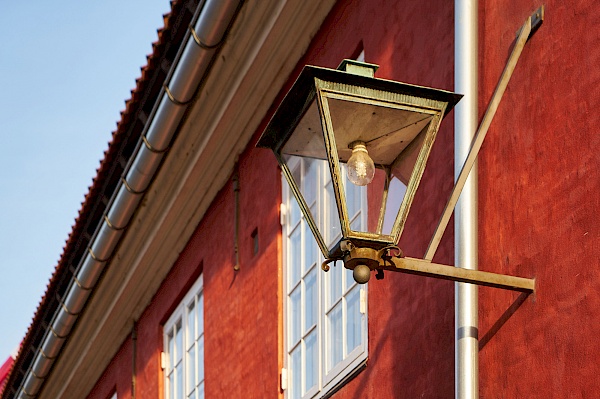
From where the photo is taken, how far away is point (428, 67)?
7121 mm

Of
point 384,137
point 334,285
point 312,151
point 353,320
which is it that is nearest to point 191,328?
point 334,285

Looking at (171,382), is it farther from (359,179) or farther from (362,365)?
(359,179)

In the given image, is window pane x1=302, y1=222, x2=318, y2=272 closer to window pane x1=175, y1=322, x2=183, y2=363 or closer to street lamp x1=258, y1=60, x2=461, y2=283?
window pane x1=175, y1=322, x2=183, y2=363

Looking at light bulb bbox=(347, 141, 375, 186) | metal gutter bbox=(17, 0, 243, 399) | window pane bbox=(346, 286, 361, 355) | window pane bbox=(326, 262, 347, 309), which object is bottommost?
light bulb bbox=(347, 141, 375, 186)

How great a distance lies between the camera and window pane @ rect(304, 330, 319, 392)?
8523 mm

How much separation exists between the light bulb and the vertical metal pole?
1.02 meters

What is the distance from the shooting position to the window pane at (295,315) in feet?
29.5

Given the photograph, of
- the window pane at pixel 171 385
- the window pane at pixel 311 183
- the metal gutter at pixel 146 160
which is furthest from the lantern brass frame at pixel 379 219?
the window pane at pixel 171 385

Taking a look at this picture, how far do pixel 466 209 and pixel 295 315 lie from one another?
3.10 m

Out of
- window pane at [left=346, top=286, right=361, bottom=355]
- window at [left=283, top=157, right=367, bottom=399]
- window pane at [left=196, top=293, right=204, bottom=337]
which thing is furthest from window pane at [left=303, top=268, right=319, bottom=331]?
window pane at [left=196, top=293, right=204, bottom=337]

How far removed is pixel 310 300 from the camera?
29.0ft

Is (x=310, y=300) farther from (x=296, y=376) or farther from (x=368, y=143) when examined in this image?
(x=368, y=143)

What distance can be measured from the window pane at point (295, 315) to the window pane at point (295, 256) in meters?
0.10

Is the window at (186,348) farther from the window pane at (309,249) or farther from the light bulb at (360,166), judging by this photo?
the light bulb at (360,166)
